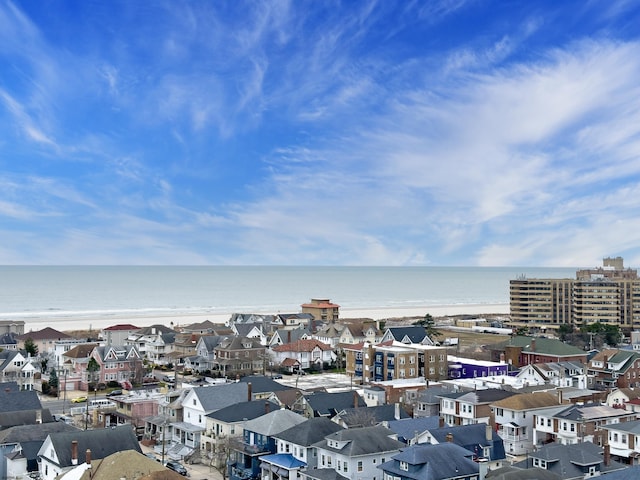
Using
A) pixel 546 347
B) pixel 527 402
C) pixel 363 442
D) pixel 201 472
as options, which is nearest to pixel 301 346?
pixel 546 347

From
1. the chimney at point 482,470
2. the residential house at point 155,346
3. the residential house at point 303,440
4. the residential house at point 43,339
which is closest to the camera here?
the chimney at point 482,470

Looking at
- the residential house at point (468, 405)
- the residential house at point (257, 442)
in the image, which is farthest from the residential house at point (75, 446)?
the residential house at point (468, 405)

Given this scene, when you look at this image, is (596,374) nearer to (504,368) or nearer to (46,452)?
(504,368)

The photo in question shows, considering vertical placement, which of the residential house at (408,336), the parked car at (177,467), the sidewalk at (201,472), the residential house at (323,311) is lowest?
the sidewalk at (201,472)

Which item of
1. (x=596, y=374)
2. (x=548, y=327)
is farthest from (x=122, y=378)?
(x=548, y=327)

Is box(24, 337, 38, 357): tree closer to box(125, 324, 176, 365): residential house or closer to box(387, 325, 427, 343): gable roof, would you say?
box(125, 324, 176, 365): residential house

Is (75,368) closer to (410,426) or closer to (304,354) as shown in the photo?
(304,354)

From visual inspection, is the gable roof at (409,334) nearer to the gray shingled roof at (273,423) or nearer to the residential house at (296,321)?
the residential house at (296,321)
